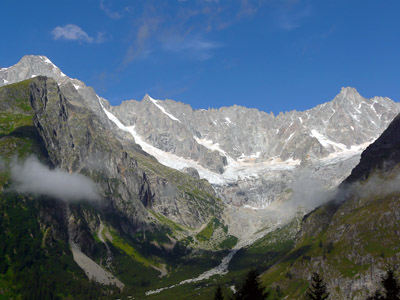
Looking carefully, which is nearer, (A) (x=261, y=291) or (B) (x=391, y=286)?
(A) (x=261, y=291)

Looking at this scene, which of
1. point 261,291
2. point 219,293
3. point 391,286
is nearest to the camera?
point 261,291

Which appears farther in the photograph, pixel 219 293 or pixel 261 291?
pixel 219 293

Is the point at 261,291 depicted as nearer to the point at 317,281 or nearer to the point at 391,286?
the point at 317,281

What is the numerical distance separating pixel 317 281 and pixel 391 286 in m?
14.4

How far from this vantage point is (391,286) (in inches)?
3529

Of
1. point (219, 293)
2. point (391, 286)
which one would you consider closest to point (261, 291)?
point (219, 293)

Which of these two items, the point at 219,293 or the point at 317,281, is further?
the point at 317,281

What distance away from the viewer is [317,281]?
92375 millimetres

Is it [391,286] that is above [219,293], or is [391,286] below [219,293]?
below

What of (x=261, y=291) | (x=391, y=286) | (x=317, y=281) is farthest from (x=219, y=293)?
(x=391, y=286)

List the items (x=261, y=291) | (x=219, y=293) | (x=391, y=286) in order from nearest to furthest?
(x=261, y=291)
(x=219, y=293)
(x=391, y=286)

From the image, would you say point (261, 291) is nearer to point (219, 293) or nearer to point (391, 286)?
point (219, 293)

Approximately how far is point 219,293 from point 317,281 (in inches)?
882

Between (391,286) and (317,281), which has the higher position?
(317,281)
